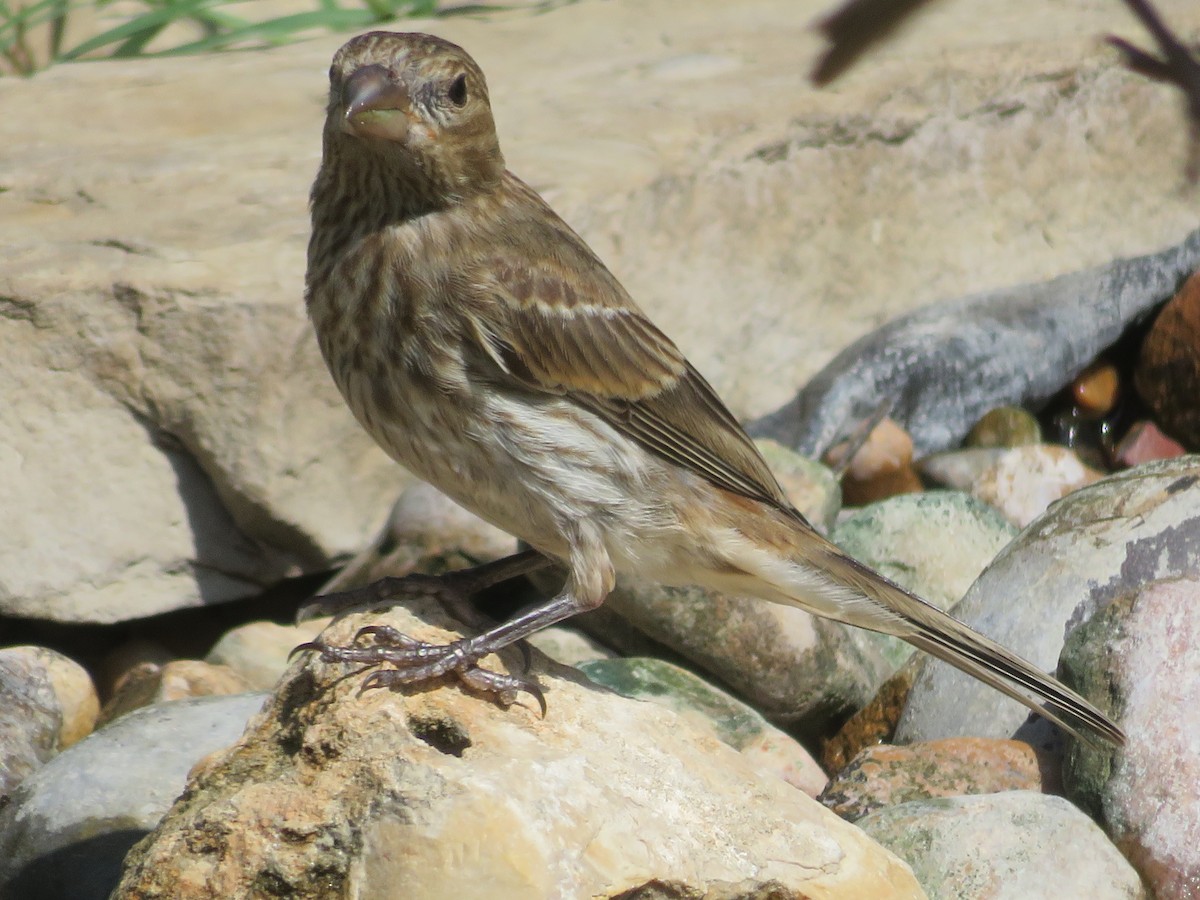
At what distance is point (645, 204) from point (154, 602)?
2599mm

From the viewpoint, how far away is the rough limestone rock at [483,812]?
297cm

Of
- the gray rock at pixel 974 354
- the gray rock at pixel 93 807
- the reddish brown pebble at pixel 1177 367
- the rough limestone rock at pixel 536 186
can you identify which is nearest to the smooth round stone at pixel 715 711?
the gray rock at pixel 93 807

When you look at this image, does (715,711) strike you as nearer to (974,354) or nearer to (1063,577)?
(1063,577)

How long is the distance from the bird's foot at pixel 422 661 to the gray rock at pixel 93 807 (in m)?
0.96

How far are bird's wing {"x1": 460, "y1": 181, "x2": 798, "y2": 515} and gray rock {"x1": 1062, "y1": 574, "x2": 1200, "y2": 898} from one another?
3.17 feet

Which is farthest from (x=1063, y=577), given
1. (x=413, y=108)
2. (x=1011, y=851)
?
(x=413, y=108)

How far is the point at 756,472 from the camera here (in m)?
4.47

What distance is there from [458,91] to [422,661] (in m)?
1.52

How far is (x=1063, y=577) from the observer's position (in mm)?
4887

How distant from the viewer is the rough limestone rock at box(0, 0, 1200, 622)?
5.77 m

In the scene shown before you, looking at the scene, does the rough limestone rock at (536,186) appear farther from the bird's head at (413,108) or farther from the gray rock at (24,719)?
the bird's head at (413,108)

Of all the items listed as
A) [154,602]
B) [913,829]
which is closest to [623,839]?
[913,829]

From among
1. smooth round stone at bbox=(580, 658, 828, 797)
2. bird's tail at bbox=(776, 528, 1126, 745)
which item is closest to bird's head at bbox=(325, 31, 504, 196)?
bird's tail at bbox=(776, 528, 1126, 745)

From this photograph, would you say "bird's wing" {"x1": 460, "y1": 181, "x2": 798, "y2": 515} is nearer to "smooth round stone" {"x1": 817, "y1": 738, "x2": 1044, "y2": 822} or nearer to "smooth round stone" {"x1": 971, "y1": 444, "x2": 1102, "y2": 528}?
"smooth round stone" {"x1": 817, "y1": 738, "x2": 1044, "y2": 822}
